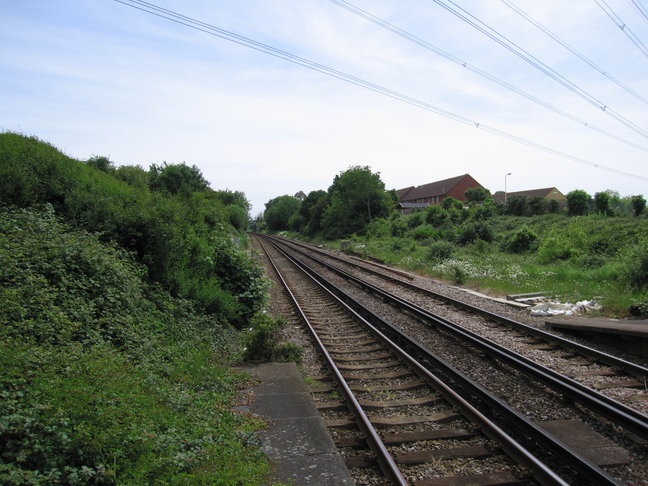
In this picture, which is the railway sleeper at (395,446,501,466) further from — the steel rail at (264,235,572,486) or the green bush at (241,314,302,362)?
the green bush at (241,314,302,362)

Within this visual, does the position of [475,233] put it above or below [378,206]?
below

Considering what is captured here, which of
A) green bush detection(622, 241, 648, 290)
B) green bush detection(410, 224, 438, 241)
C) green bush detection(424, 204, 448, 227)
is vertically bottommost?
green bush detection(622, 241, 648, 290)

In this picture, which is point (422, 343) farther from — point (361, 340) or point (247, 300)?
point (247, 300)

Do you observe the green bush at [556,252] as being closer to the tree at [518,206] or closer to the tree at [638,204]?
the tree at [638,204]

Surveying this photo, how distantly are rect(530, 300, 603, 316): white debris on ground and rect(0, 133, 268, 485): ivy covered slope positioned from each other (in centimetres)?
745

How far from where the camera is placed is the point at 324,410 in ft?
18.1

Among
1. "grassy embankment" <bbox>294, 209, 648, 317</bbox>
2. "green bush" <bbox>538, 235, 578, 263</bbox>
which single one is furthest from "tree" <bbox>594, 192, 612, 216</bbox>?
"green bush" <bbox>538, 235, 578, 263</bbox>

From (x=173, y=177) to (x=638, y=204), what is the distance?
32.2m

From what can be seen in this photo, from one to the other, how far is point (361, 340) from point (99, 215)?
6.11m

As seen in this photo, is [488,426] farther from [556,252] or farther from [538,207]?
[538,207]

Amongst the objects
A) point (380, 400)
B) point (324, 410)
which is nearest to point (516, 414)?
point (380, 400)

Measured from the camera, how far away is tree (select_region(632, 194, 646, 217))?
95.7 ft

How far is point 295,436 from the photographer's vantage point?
4633 millimetres

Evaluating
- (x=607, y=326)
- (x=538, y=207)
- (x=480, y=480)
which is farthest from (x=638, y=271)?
(x=538, y=207)
